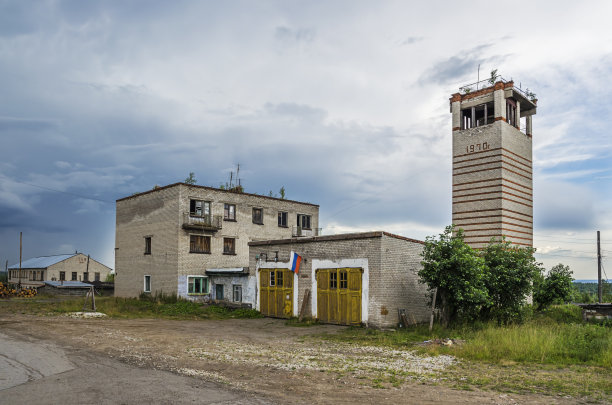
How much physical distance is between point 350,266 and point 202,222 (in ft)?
54.6

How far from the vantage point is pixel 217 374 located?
1010cm

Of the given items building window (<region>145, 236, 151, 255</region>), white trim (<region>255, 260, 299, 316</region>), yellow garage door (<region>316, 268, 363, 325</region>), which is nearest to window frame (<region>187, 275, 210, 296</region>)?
building window (<region>145, 236, 151, 255</region>)

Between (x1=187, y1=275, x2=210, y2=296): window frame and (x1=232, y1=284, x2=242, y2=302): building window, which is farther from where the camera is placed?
(x1=187, y1=275, x2=210, y2=296): window frame

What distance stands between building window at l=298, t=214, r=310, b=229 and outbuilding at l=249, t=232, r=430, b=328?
17.1m

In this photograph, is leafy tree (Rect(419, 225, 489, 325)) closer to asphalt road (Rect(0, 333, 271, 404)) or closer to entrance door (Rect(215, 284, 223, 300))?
asphalt road (Rect(0, 333, 271, 404))

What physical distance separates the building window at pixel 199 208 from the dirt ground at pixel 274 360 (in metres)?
15.1

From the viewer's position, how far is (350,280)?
21219mm

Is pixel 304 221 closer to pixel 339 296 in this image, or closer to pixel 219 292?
pixel 219 292

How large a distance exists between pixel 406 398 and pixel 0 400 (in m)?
6.85

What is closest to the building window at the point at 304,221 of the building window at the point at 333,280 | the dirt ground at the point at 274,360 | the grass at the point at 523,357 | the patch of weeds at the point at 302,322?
the patch of weeds at the point at 302,322

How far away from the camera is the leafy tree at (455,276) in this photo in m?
18.2

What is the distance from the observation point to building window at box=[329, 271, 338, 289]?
71.5 feet

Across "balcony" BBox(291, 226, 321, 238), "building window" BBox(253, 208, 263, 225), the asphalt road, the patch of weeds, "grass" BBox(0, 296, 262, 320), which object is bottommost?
"grass" BBox(0, 296, 262, 320)

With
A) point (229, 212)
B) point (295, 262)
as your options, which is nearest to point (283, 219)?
point (229, 212)
